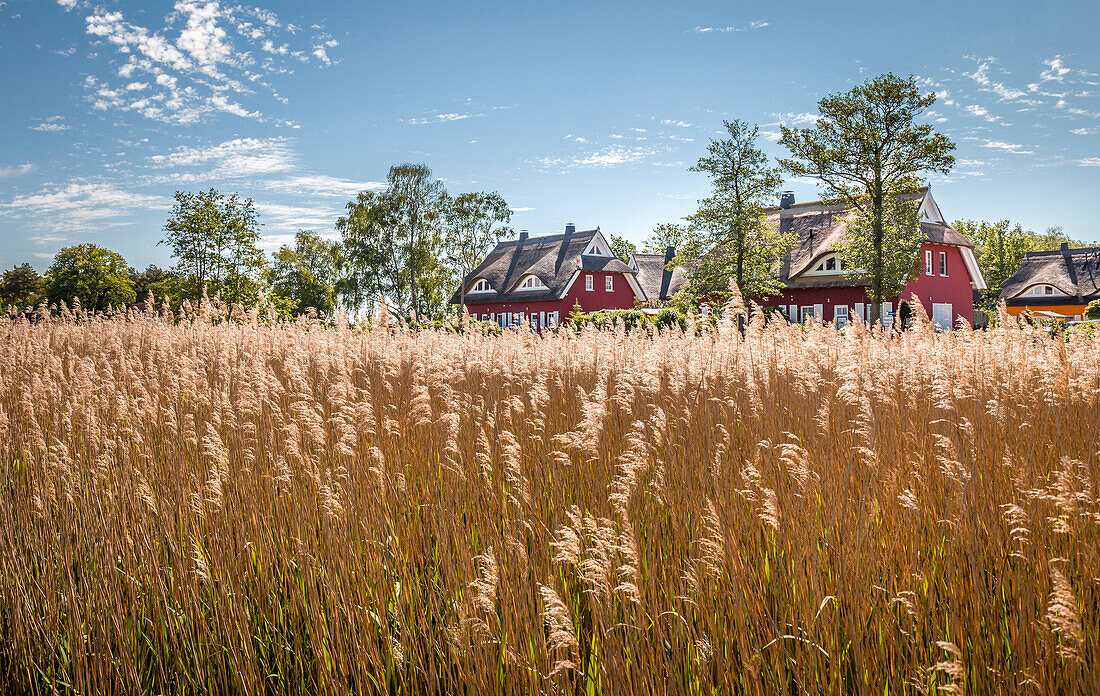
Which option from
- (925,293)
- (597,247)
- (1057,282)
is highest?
(597,247)

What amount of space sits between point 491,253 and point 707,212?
2886 centimetres

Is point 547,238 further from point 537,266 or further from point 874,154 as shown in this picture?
point 874,154

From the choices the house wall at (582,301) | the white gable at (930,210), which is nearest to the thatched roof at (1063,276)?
the white gable at (930,210)

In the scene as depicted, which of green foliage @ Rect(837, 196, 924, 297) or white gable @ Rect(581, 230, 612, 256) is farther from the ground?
white gable @ Rect(581, 230, 612, 256)

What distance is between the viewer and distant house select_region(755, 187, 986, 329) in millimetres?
33781

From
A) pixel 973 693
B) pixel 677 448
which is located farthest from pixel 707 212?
pixel 973 693

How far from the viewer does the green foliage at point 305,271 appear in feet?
184

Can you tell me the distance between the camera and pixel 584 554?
287 cm

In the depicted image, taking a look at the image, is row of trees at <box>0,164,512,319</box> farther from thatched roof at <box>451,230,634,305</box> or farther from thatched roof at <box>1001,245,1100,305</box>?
thatched roof at <box>1001,245,1100,305</box>

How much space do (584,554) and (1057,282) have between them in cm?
6488

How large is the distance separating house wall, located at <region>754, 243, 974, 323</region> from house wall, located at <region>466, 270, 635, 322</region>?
13199 millimetres

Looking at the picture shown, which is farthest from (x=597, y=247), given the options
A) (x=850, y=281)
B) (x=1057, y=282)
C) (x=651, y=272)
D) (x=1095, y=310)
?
(x=1057, y=282)

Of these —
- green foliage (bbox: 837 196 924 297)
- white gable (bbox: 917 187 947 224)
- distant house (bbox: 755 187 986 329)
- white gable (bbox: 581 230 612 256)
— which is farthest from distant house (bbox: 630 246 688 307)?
green foliage (bbox: 837 196 924 297)

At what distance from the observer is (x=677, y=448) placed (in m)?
3.75
